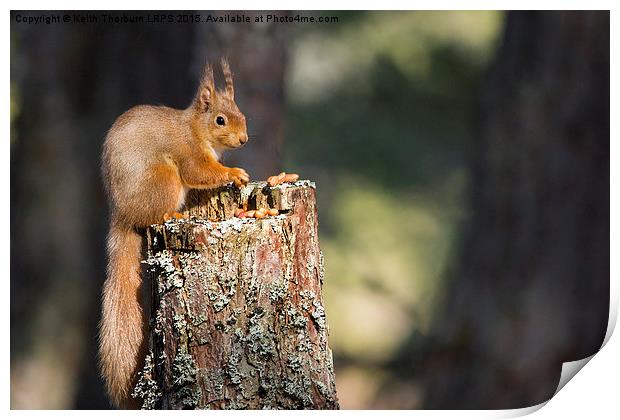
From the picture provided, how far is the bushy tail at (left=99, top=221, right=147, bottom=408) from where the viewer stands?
2.04 metres

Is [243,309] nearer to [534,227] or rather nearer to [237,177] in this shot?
[237,177]

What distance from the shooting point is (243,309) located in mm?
1831

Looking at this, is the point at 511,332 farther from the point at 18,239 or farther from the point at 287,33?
the point at 18,239

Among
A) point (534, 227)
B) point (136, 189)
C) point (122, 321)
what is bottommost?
point (122, 321)

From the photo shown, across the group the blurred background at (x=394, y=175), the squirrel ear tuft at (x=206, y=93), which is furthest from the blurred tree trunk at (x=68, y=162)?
the squirrel ear tuft at (x=206, y=93)

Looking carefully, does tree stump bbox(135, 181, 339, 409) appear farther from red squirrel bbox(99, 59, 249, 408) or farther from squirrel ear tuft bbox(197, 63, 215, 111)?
squirrel ear tuft bbox(197, 63, 215, 111)

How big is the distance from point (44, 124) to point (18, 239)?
0.62 m

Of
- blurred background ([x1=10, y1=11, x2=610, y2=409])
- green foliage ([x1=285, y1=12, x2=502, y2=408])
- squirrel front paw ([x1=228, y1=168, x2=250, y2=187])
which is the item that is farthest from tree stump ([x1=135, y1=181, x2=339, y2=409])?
green foliage ([x1=285, y1=12, x2=502, y2=408])

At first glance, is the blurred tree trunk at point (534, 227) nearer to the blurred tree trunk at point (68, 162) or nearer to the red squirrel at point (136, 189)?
the blurred tree trunk at point (68, 162)

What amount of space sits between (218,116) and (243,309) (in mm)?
545

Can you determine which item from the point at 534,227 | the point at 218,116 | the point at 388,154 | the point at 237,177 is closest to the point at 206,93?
the point at 218,116

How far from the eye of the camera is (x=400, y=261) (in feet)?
9.05

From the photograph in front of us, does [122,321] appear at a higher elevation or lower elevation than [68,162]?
lower

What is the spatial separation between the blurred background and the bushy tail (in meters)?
0.37
